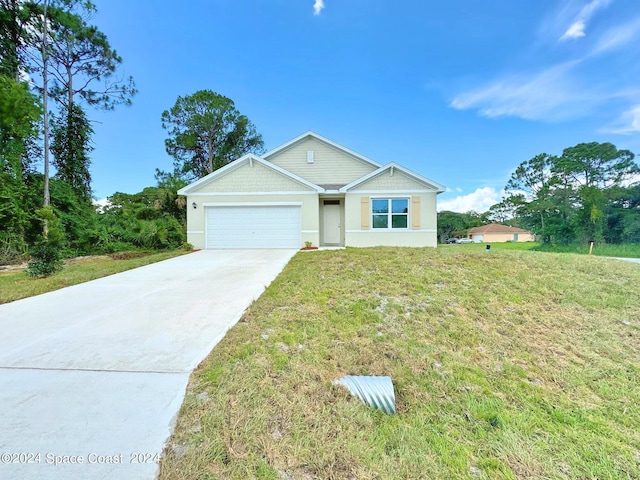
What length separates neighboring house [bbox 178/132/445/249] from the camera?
12930 mm

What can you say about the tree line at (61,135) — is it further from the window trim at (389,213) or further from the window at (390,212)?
the window at (390,212)

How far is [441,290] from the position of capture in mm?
5699

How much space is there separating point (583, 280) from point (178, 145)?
91.9 feet

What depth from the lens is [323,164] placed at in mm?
15523

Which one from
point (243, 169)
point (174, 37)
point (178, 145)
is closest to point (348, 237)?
point (243, 169)

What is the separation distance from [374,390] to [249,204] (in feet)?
37.1

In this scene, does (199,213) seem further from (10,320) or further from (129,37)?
(129,37)

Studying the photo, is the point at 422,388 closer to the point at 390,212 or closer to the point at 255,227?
the point at 390,212

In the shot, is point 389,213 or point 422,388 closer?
point 422,388

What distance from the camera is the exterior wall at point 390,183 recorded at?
Result: 12.9m

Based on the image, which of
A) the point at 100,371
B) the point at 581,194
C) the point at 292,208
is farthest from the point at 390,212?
the point at 581,194

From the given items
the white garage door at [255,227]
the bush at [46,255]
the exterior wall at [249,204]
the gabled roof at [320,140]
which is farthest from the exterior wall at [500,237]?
the bush at [46,255]

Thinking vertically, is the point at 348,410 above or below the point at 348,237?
below

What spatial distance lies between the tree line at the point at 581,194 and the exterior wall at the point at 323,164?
17273 mm
